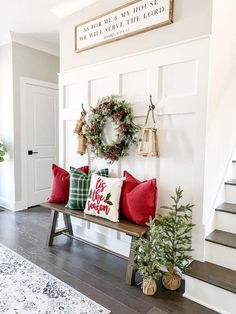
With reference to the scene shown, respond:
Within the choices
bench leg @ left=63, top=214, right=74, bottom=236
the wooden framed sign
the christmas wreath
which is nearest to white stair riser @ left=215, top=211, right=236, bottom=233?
the christmas wreath

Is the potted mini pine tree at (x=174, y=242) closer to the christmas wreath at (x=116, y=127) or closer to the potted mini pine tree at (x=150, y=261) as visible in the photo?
the potted mini pine tree at (x=150, y=261)

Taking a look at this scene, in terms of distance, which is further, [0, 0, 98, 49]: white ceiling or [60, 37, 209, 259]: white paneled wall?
[0, 0, 98, 49]: white ceiling

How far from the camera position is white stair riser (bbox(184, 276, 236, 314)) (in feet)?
5.58

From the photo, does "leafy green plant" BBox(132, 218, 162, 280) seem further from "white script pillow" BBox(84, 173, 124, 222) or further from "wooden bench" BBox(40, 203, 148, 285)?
"white script pillow" BBox(84, 173, 124, 222)

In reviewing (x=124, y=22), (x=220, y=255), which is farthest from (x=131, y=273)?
(x=124, y=22)

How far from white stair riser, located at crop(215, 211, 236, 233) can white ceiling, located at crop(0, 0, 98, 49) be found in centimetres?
251

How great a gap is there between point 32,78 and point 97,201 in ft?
8.84

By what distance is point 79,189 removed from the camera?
2533 millimetres

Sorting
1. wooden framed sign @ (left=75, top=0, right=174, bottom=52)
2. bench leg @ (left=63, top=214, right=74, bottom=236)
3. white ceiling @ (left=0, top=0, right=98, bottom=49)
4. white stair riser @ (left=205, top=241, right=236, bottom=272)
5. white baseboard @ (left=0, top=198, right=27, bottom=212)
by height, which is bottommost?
white baseboard @ (left=0, top=198, right=27, bottom=212)

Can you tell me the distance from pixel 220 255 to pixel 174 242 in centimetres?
38

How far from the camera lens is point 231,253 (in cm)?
191

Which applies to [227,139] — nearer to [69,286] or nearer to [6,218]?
[69,286]

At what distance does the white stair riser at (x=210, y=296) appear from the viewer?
170cm

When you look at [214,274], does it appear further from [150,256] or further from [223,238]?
[150,256]
